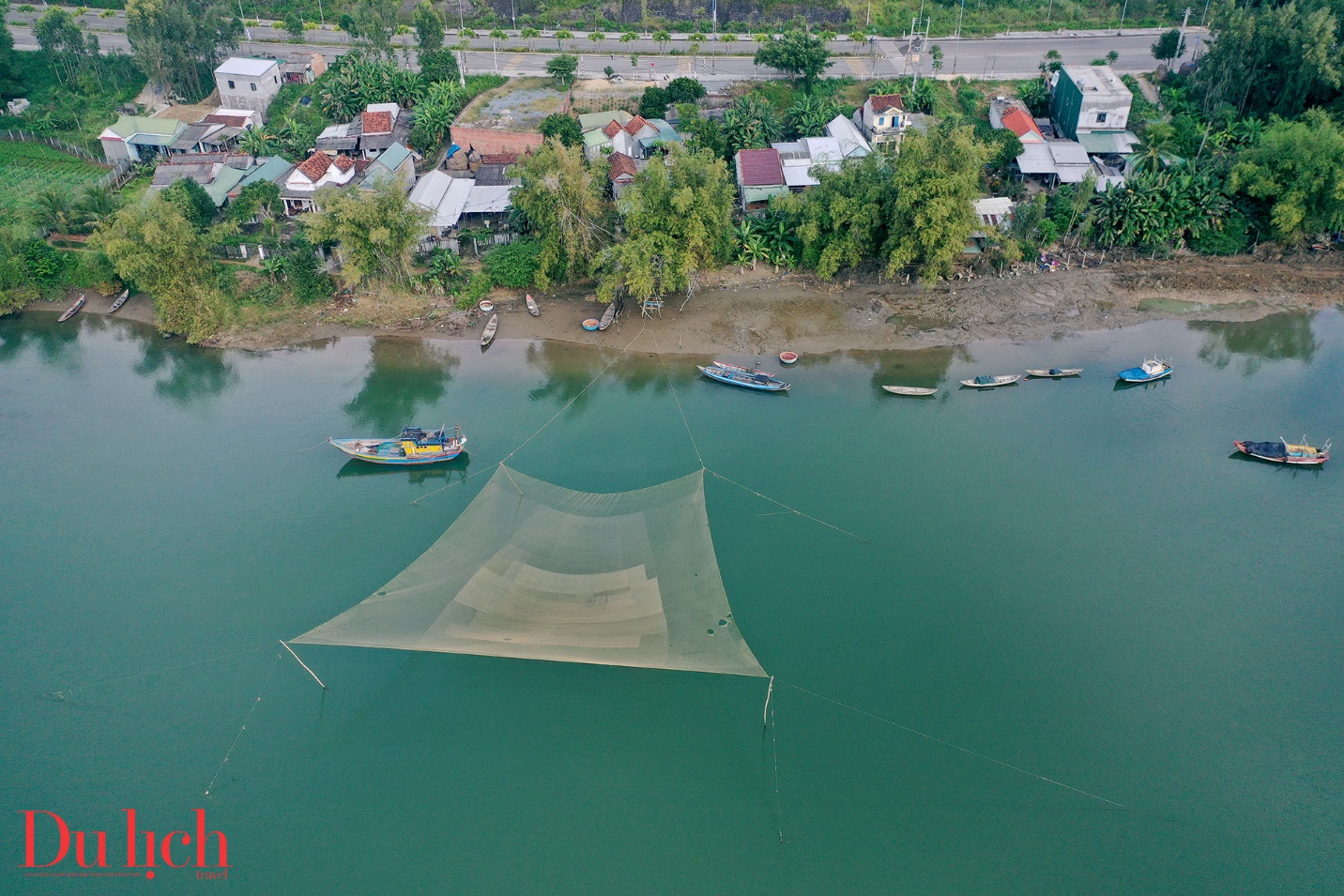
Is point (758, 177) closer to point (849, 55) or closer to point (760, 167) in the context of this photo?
point (760, 167)

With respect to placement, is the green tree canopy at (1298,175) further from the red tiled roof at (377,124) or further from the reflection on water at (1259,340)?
the red tiled roof at (377,124)

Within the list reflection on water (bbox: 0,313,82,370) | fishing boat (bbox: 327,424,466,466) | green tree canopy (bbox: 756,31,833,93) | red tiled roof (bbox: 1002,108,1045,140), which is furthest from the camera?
green tree canopy (bbox: 756,31,833,93)

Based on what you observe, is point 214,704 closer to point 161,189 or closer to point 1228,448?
point 161,189

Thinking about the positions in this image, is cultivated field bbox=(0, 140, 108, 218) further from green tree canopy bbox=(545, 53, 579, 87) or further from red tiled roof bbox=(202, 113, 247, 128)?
green tree canopy bbox=(545, 53, 579, 87)

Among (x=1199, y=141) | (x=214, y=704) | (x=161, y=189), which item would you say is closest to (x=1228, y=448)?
(x=1199, y=141)

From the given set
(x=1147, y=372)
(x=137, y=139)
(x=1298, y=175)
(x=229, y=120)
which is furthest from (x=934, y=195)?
(x=137, y=139)

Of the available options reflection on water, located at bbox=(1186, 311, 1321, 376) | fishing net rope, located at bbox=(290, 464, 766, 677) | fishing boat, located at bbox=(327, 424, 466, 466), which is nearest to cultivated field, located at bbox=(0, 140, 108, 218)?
fishing boat, located at bbox=(327, 424, 466, 466)
